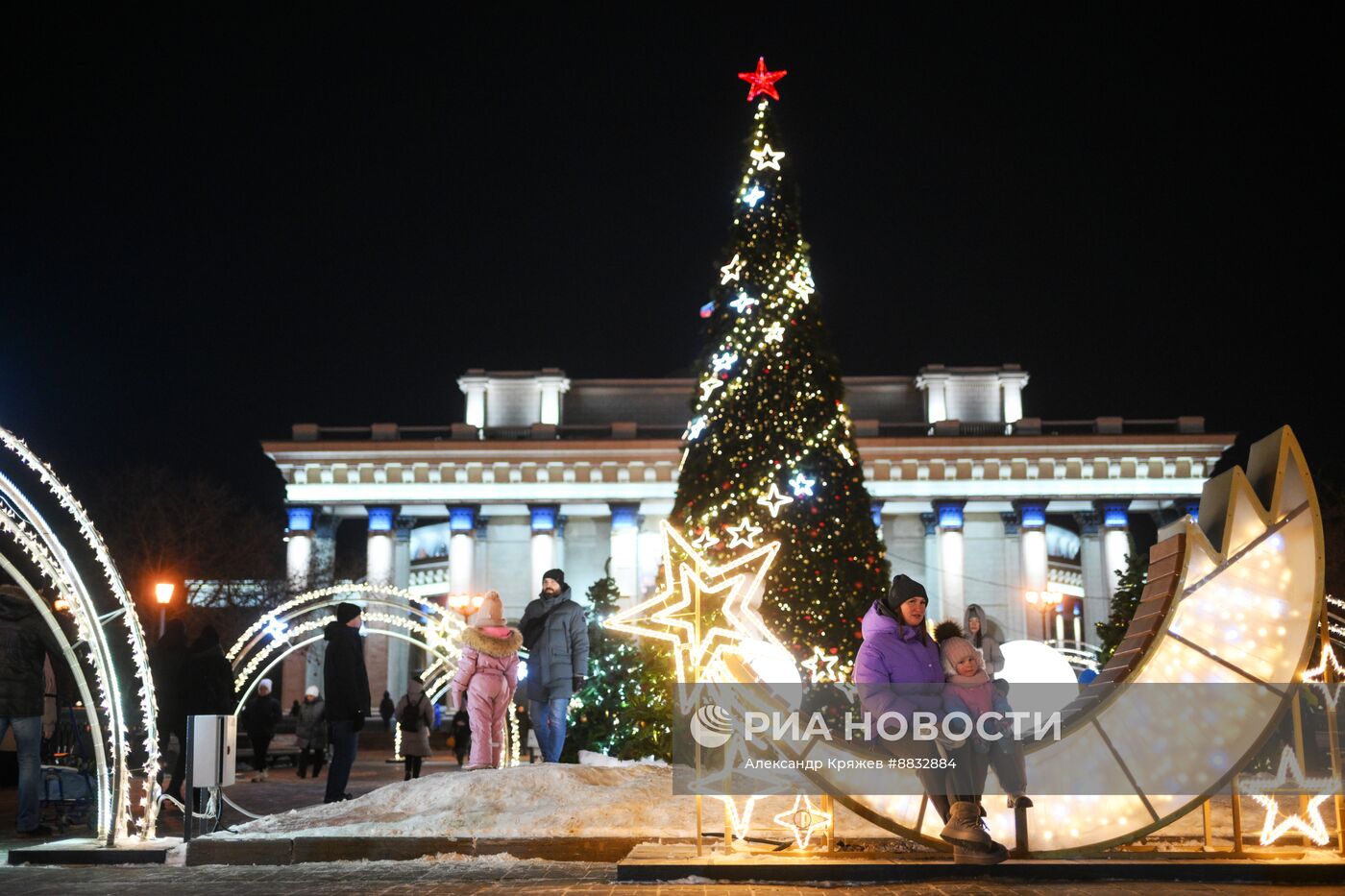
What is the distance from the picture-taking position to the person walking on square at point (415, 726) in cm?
1664

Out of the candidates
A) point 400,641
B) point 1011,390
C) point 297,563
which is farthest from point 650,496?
point 1011,390

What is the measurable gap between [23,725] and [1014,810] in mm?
7651

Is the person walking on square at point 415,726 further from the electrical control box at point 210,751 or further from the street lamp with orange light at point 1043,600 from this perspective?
the street lamp with orange light at point 1043,600

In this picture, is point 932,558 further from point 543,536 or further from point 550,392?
point 550,392

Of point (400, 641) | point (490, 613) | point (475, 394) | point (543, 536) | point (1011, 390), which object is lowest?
point (490, 613)

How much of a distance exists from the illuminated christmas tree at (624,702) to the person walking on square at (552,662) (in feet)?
4.38

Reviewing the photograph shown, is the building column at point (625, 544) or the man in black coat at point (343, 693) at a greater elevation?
the building column at point (625, 544)

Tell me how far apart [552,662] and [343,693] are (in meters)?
2.06

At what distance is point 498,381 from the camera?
6919cm

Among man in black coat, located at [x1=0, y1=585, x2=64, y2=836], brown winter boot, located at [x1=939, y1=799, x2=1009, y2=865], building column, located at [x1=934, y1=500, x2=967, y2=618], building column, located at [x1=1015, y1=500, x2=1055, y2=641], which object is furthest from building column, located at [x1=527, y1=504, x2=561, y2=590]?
brown winter boot, located at [x1=939, y1=799, x2=1009, y2=865]

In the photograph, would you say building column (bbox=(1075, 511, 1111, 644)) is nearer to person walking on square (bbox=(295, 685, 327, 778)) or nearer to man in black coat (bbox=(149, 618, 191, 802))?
person walking on square (bbox=(295, 685, 327, 778))

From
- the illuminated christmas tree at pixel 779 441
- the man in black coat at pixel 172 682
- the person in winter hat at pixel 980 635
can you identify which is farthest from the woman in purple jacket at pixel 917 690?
the man in black coat at pixel 172 682

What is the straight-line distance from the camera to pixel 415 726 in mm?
17281

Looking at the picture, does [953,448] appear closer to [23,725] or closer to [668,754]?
[668,754]
